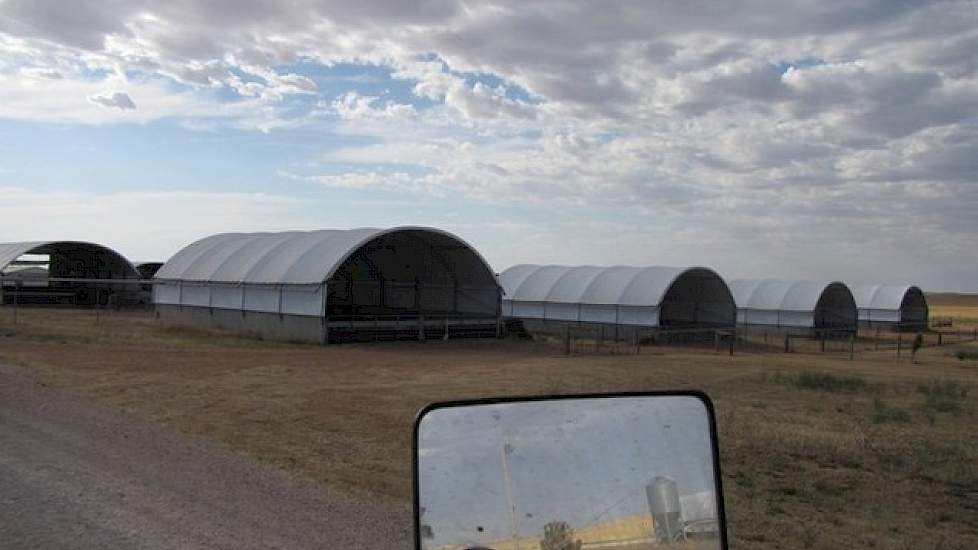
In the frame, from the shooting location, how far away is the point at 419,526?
2.91 metres

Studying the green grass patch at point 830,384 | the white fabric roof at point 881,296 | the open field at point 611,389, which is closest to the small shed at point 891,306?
the white fabric roof at point 881,296

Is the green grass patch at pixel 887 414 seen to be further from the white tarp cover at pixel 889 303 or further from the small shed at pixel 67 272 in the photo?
the white tarp cover at pixel 889 303

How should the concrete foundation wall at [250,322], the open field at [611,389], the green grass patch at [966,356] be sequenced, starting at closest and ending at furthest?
the open field at [611,389] < the concrete foundation wall at [250,322] < the green grass patch at [966,356]

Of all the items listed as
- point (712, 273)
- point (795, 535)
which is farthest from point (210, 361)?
point (712, 273)

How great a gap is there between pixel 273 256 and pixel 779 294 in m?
34.3

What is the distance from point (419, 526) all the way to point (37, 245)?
59.4m

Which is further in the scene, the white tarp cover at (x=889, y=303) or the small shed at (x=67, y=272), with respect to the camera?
the white tarp cover at (x=889, y=303)

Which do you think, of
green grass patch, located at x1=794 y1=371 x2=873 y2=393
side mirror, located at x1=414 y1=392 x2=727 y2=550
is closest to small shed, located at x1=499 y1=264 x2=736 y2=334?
green grass patch, located at x1=794 y1=371 x2=873 y2=393

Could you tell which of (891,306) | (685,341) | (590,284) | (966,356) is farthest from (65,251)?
(891,306)

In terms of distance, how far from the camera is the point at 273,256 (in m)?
36.2

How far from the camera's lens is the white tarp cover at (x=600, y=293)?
43.9 meters

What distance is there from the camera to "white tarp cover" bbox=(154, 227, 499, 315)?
3278 cm

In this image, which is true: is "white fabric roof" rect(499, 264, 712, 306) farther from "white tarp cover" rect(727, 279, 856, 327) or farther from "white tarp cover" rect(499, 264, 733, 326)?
"white tarp cover" rect(727, 279, 856, 327)

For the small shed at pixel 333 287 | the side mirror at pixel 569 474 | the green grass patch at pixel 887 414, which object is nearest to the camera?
the side mirror at pixel 569 474
